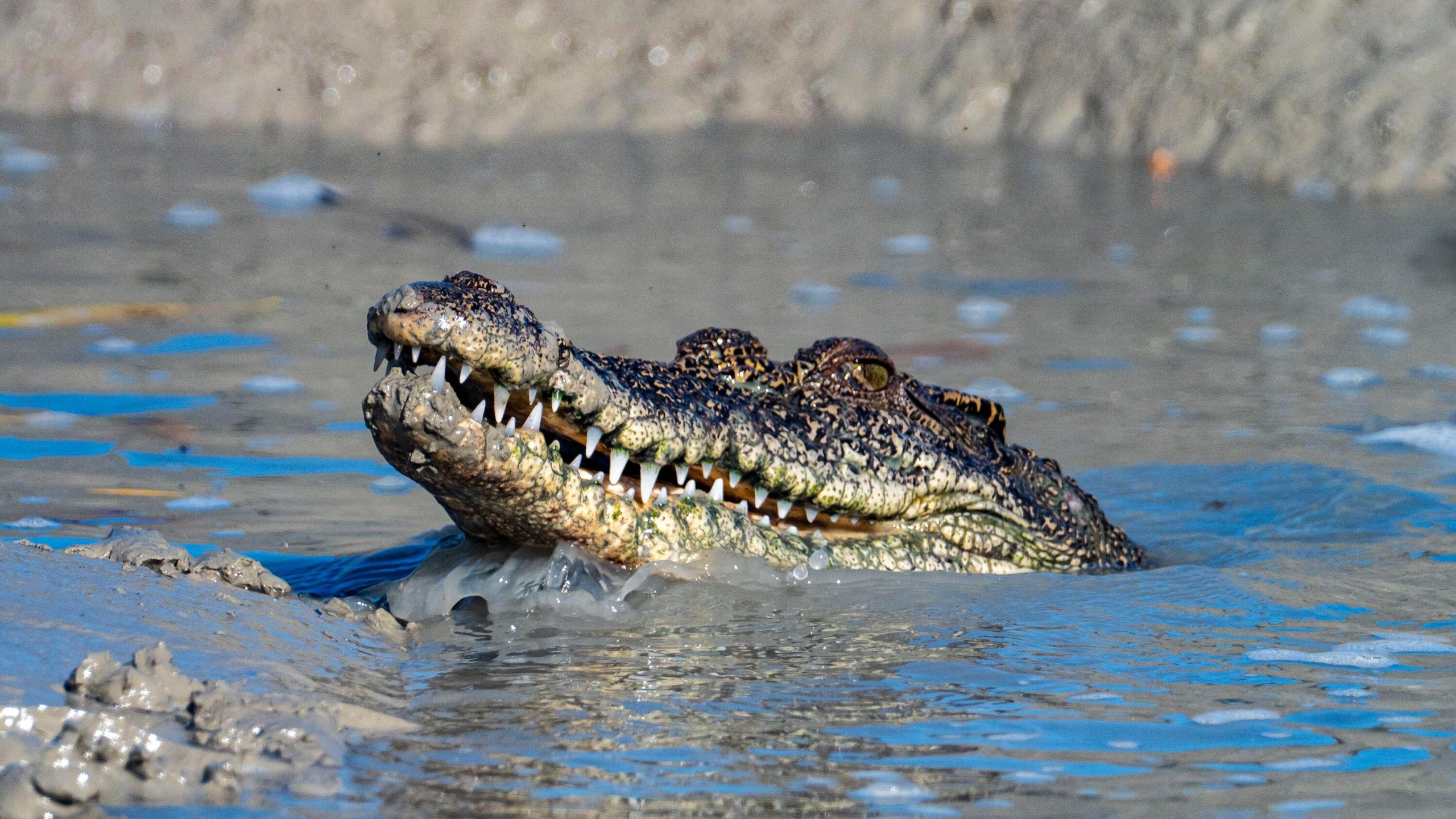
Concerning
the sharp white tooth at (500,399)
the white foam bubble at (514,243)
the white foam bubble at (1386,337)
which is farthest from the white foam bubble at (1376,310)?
the sharp white tooth at (500,399)

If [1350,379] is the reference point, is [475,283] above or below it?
below

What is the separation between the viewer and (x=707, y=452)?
3668mm

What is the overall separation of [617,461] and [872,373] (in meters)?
0.98

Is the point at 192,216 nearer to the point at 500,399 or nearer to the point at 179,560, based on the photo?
the point at 179,560

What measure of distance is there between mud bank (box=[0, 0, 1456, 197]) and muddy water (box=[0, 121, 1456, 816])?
0.36 metres

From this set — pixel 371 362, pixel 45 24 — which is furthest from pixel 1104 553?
pixel 45 24

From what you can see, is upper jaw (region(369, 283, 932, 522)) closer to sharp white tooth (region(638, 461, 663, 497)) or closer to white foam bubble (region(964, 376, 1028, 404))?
sharp white tooth (region(638, 461, 663, 497))

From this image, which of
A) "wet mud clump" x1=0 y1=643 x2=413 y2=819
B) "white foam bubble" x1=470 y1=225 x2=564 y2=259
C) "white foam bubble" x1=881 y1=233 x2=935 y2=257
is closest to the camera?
"wet mud clump" x1=0 y1=643 x2=413 y2=819

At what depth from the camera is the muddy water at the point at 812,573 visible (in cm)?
272

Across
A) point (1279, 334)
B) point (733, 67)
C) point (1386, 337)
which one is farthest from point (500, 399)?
point (733, 67)

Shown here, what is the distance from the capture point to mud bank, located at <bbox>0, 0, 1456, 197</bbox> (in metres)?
11.2

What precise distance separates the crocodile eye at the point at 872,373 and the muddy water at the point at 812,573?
0.56 meters

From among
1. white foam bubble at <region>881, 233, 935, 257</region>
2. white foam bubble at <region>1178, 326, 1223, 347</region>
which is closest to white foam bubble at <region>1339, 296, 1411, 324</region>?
white foam bubble at <region>1178, 326, 1223, 347</region>

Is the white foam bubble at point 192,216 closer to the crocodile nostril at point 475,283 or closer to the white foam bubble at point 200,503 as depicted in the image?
the white foam bubble at point 200,503
